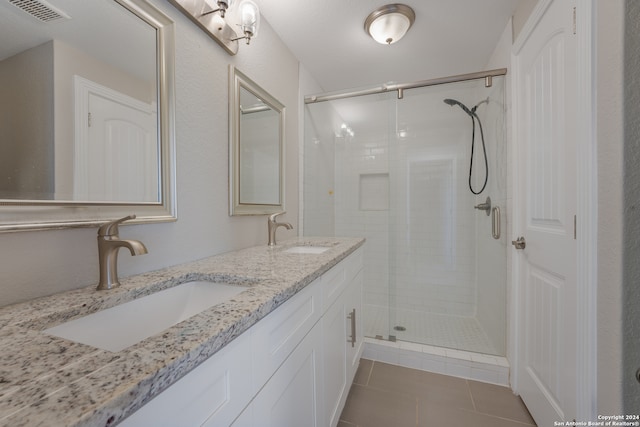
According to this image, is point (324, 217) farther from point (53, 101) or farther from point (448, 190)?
point (53, 101)

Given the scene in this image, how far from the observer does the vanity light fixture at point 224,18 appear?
40.1 inches

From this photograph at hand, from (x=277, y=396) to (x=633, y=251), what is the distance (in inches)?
42.4

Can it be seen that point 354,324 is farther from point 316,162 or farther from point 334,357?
point 316,162

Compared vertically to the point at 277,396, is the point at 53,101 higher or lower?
higher

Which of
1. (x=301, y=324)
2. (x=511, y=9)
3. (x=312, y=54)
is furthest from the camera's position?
(x=312, y=54)

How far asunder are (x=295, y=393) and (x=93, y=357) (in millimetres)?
563

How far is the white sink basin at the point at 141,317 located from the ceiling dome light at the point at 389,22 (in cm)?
170

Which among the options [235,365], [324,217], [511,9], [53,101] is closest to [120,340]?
[235,365]

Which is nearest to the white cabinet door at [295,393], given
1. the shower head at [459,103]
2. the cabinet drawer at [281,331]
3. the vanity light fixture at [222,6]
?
the cabinet drawer at [281,331]

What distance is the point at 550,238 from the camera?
44.9 inches

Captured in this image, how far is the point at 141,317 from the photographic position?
719 millimetres

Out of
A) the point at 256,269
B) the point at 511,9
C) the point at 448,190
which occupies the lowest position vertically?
the point at 256,269

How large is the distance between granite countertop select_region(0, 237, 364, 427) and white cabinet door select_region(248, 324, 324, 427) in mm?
205

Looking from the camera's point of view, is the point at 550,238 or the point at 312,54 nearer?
the point at 550,238
